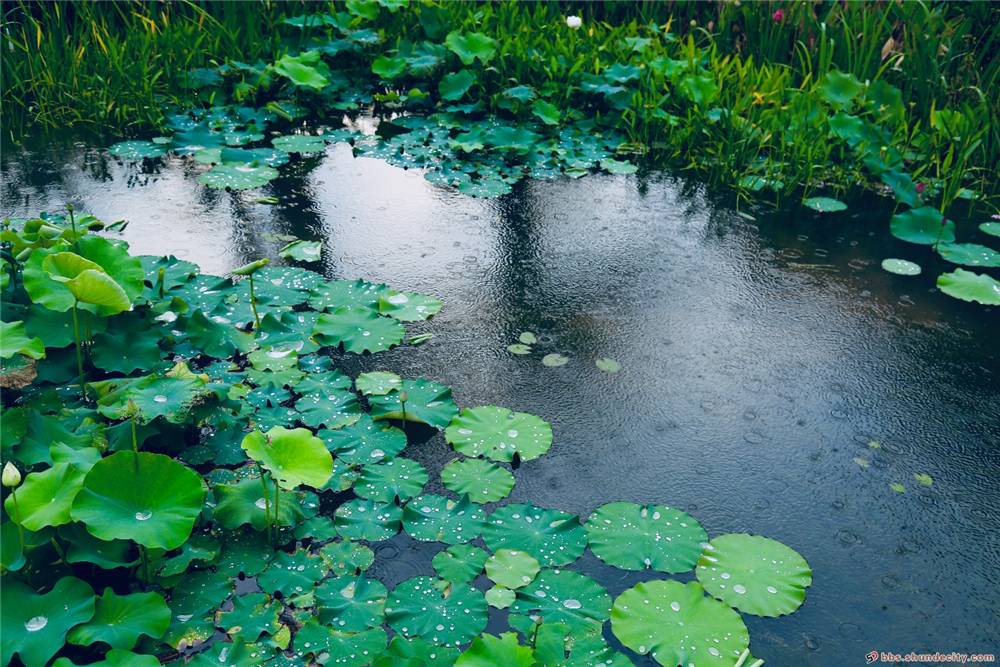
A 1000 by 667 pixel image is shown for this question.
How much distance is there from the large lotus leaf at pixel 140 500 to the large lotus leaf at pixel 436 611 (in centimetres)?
42

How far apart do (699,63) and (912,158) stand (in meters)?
1.16

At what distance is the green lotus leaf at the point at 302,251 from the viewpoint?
2.67m

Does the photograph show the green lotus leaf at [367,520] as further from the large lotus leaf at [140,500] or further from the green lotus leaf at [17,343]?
the green lotus leaf at [17,343]

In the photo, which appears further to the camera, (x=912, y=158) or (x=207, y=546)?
(x=912, y=158)

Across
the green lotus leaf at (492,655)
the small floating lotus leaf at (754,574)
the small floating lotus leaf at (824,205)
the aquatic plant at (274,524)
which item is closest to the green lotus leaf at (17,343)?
the aquatic plant at (274,524)

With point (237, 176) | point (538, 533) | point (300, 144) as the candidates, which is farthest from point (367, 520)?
point (300, 144)

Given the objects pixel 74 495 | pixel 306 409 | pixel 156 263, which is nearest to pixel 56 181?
pixel 156 263

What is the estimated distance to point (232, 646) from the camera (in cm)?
138

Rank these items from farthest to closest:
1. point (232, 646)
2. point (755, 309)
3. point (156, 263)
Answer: point (755, 309) → point (156, 263) → point (232, 646)

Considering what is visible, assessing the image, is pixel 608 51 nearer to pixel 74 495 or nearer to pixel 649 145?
pixel 649 145

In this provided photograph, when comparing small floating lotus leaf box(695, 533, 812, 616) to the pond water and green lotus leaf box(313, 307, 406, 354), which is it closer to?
the pond water

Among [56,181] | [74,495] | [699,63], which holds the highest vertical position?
[699,63]

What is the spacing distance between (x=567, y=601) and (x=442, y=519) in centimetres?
33

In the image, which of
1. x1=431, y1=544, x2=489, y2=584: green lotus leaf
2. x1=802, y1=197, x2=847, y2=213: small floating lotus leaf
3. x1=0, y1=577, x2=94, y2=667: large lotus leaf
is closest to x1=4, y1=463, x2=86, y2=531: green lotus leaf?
x1=0, y1=577, x2=94, y2=667: large lotus leaf
